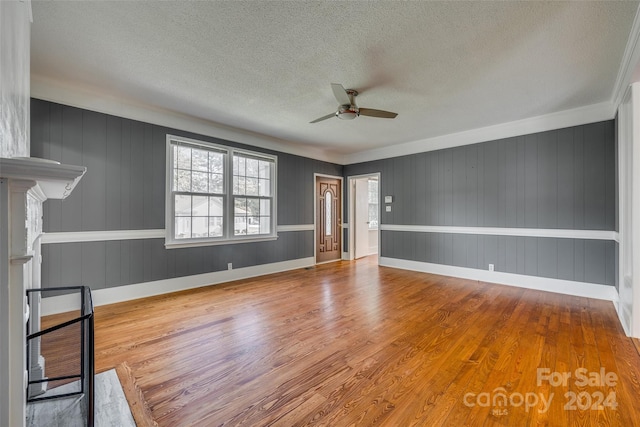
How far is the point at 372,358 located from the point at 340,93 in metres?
2.50

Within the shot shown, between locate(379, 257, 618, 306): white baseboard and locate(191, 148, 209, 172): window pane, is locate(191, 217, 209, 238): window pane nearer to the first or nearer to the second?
locate(191, 148, 209, 172): window pane

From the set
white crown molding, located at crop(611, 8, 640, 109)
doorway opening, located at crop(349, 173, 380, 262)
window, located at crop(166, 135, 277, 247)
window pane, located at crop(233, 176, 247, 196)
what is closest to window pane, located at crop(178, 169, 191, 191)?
window, located at crop(166, 135, 277, 247)

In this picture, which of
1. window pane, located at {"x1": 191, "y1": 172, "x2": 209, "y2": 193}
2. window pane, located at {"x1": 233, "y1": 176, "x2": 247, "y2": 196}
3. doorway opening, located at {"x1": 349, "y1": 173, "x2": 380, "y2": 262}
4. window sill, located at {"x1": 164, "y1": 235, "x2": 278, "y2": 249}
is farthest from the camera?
doorway opening, located at {"x1": 349, "y1": 173, "x2": 380, "y2": 262}

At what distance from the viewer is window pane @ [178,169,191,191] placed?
164 inches

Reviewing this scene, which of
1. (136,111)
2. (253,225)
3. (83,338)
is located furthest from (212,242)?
(83,338)

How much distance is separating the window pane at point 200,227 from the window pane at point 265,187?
1216mm

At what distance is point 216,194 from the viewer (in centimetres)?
452

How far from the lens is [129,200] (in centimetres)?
369

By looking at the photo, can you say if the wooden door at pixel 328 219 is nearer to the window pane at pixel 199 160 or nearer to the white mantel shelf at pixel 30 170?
the window pane at pixel 199 160

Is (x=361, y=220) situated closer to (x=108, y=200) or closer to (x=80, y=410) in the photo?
(x=108, y=200)

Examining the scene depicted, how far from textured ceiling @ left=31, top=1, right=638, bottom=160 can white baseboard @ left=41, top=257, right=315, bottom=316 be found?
8.11ft

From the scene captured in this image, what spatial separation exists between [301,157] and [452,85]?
11.2ft

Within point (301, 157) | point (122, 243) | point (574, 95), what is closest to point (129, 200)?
point (122, 243)

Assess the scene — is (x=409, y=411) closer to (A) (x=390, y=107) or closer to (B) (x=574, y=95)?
(A) (x=390, y=107)
